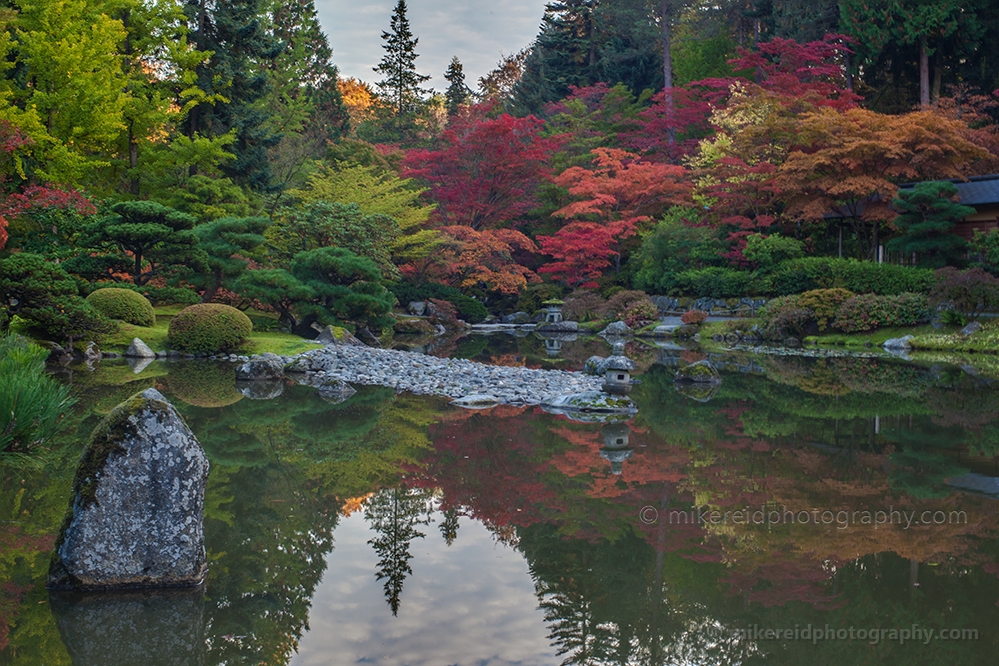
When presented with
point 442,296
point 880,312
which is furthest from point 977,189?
point 442,296

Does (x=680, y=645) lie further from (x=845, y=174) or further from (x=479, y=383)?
(x=845, y=174)

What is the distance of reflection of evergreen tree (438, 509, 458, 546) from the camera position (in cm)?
488

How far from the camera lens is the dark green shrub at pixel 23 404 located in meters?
5.02

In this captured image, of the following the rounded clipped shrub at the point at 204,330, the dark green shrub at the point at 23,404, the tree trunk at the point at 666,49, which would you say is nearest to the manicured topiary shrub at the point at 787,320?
the rounded clipped shrub at the point at 204,330

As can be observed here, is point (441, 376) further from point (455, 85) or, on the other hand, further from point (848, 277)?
point (455, 85)

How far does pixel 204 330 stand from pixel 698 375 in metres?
9.44

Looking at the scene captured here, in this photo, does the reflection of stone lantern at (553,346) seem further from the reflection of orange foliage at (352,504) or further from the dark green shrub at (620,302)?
the reflection of orange foliage at (352,504)

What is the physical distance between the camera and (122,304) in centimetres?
1545

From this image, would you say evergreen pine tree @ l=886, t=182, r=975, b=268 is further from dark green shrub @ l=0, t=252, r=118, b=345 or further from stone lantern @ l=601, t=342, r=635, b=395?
dark green shrub @ l=0, t=252, r=118, b=345

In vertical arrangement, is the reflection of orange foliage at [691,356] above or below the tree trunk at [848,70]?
below

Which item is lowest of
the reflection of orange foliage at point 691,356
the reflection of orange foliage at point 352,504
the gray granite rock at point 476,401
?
the reflection of orange foliage at point 691,356

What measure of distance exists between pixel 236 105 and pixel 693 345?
15.2 metres

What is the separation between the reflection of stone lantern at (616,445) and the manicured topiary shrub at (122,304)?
37.7 ft

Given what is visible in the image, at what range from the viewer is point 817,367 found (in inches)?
559
